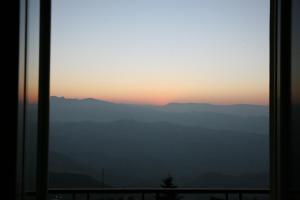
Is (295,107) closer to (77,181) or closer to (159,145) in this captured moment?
(77,181)

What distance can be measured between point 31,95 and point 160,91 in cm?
502

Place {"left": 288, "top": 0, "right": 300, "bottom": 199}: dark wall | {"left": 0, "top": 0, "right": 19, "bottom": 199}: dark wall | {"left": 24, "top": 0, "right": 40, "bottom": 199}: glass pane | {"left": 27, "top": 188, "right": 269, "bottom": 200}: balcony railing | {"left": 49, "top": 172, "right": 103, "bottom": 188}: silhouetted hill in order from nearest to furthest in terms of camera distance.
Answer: {"left": 0, "top": 0, "right": 19, "bottom": 199}: dark wall
{"left": 24, "top": 0, "right": 40, "bottom": 199}: glass pane
{"left": 288, "top": 0, "right": 300, "bottom": 199}: dark wall
{"left": 27, "top": 188, "right": 269, "bottom": 200}: balcony railing
{"left": 49, "top": 172, "right": 103, "bottom": 188}: silhouetted hill

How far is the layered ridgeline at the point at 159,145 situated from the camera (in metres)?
3.61

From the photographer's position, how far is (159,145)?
211 inches

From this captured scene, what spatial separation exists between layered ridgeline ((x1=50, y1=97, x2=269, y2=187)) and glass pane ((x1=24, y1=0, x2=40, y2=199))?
1.81 meters

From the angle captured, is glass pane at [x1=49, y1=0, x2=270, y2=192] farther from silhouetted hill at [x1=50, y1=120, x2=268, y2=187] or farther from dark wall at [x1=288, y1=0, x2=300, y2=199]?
dark wall at [x1=288, y1=0, x2=300, y2=199]

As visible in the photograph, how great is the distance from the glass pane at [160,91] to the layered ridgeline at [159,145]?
17mm

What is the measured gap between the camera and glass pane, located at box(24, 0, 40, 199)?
1042 mm

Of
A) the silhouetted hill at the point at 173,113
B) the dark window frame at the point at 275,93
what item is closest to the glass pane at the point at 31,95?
the dark window frame at the point at 275,93

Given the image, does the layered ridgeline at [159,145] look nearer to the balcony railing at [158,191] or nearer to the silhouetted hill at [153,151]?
the silhouetted hill at [153,151]

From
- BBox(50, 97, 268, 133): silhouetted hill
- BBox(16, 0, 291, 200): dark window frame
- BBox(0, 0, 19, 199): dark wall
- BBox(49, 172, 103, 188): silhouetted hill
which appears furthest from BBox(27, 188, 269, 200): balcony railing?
BBox(0, 0, 19, 199): dark wall

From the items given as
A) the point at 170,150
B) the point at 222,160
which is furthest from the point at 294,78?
the point at 170,150

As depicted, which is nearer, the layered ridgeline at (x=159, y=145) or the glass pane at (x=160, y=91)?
the layered ridgeline at (x=159, y=145)

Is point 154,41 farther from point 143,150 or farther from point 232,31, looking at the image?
point 143,150
